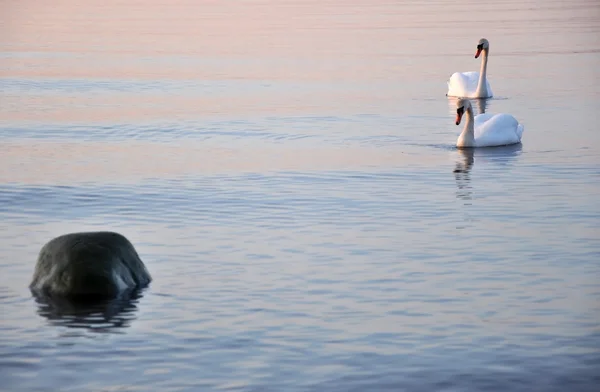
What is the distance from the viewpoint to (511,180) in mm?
23547

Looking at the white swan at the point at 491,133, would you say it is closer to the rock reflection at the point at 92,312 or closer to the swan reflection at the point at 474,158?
the swan reflection at the point at 474,158

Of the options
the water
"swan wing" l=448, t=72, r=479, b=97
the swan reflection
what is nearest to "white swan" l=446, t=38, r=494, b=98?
"swan wing" l=448, t=72, r=479, b=97

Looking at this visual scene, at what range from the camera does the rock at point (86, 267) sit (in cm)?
1500

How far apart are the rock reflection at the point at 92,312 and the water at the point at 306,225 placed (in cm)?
4

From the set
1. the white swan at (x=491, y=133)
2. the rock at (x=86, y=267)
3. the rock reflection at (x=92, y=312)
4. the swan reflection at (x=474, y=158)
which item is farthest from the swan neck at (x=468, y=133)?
the rock reflection at (x=92, y=312)

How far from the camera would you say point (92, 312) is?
14.4 m

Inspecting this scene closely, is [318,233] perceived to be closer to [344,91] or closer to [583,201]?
[583,201]

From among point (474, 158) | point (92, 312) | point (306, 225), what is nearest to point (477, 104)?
point (474, 158)

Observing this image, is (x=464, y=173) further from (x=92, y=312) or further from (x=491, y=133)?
(x=92, y=312)

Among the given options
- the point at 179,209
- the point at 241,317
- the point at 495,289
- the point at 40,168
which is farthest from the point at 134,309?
the point at 40,168

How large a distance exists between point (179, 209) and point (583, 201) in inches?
236

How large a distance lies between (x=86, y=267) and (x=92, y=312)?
0.73 metres

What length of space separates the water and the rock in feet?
1.02

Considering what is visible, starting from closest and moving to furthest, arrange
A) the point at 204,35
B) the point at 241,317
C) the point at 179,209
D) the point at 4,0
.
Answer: the point at 241,317 → the point at 179,209 → the point at 204,35 → the point at 4,0
